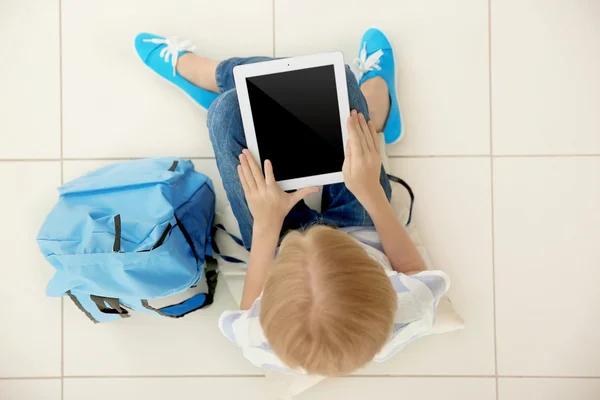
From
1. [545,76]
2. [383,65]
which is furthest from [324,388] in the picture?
[545,76]

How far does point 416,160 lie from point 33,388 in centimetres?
98

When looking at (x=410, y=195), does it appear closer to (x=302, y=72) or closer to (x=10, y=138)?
(x=302, y=72)

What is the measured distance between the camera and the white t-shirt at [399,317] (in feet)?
2.49

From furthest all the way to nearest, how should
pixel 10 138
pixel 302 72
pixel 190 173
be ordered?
pixel 10 138 < pixel 190 173 < pixel 302 72

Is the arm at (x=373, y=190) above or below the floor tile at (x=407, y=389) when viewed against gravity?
above

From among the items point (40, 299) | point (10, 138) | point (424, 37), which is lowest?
point (40, 299)

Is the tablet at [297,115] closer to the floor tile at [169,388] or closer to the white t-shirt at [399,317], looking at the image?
the white t-shirt at [399,317]

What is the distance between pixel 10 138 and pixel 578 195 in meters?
1.25

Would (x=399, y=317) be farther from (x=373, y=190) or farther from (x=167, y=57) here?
(x=167, y=57)

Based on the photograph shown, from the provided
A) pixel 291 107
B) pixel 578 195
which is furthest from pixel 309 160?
pixel 578 195

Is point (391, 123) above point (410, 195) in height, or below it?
above

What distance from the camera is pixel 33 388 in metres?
1.09

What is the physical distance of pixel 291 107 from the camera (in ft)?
2.74

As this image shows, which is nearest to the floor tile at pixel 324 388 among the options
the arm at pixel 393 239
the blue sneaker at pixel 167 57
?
the arm at pixel 393 239
